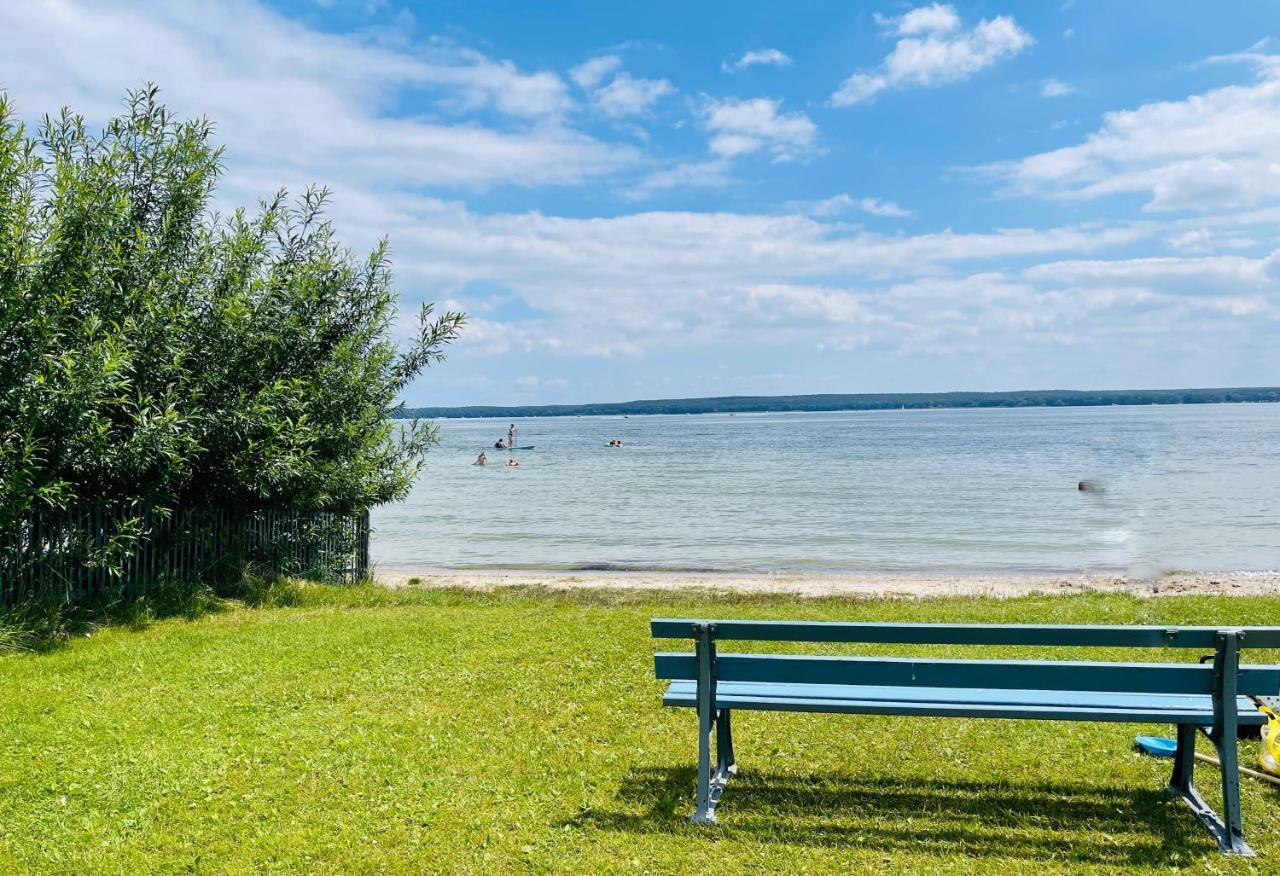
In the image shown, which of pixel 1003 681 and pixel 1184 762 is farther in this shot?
pixel 1184 762

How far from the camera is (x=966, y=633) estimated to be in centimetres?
467

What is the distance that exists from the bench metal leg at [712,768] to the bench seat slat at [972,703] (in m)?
0.24

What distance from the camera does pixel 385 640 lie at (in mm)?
9477

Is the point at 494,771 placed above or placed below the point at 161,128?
below

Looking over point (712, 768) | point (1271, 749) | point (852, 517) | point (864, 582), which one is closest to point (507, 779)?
point (712, 768)

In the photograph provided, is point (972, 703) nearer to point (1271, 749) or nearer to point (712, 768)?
point (712, 768)

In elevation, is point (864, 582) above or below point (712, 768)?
below

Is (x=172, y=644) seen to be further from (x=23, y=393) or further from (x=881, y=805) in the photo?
(x=881, y=805)

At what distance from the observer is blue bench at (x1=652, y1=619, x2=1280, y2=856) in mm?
4430

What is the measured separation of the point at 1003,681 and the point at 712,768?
189cm

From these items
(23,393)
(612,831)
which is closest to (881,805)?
(612,831)

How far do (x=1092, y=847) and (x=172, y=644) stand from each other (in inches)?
330

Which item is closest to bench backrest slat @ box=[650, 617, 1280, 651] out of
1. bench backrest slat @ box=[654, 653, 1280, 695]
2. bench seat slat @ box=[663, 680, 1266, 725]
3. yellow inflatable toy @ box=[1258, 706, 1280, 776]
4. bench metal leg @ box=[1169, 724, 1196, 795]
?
bench backrest slat @ box=[654, 653, 1280, 695]

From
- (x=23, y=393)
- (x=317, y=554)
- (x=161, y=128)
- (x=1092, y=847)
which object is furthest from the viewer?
(x=317, y=554)
